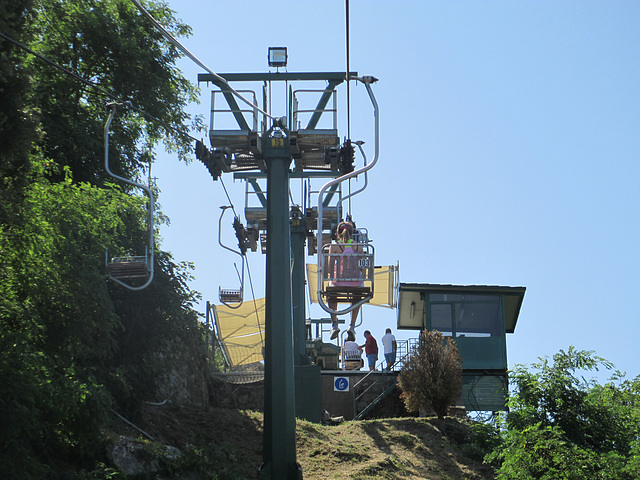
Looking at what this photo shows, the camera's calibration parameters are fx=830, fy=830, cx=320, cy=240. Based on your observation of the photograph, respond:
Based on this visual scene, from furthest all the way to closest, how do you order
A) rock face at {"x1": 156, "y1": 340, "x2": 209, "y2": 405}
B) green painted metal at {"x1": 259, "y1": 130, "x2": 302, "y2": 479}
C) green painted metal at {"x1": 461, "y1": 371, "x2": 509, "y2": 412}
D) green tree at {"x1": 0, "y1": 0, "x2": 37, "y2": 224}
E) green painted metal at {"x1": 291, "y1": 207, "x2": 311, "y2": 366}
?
green painted metal at {"x1": 461, "y1": 371, "x2": 509, "y2": 412}, green painted metal at {"x1": 291, "y1": 207, "x2": 311, "y2": 366}, rock face at {"x1": 156, "y1": 340, "x2": 209, "y2": 405}, green painted metal at {"x1": 259, "y1": 130, "x2": 302, "y2": 479}, green tree at {"x1": 0, "y1": 0, "x2": 37, "y2": 224}

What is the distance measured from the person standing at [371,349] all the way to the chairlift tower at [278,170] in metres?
8.91

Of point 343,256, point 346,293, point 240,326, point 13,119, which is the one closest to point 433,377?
point 346,293

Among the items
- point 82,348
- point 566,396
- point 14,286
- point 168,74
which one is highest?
point 168,74

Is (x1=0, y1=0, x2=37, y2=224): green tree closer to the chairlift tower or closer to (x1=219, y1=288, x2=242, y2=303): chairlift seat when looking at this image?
the chairlift tower

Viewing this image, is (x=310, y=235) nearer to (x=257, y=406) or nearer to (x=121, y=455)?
(x=257, y=406)

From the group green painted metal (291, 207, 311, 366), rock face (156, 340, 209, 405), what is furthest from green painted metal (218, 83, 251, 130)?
green painted metal (291, 207, 311, 366)

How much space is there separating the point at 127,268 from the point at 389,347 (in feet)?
34.5

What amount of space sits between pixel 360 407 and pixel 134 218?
8.44 metres

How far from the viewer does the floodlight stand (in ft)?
51.8

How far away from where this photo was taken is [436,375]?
18188 mm

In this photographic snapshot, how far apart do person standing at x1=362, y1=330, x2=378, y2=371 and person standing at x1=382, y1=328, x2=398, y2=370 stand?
0.53 meters

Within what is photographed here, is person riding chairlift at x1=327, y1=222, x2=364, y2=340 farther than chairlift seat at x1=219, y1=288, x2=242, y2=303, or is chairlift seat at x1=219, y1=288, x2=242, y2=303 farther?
chairlift seat at x1=219, y1=288, x2=242, y2=303

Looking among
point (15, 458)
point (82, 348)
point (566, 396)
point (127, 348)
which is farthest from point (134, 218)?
point (566, 396)

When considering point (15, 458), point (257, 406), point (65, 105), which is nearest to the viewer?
point (15, 458)
